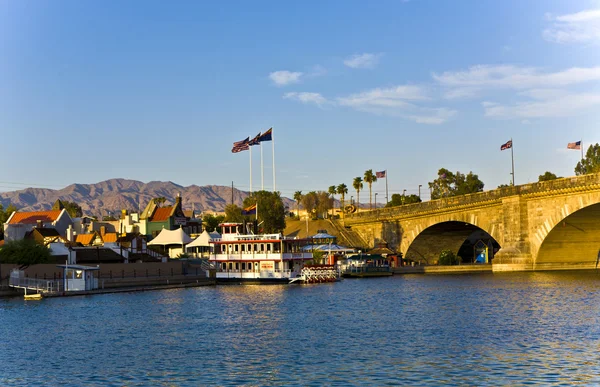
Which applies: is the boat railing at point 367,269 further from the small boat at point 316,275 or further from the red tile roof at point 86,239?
the red tile roof at point 86,239

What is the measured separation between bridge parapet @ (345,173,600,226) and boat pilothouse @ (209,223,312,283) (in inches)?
1222

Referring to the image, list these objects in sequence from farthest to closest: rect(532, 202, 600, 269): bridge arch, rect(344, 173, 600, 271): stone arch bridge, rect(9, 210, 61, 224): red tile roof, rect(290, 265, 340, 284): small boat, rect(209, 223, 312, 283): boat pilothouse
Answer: rect(9, 210, 61, 224): red tile roof, rect(290, 265, 340, 284): small boat, rect(532, 202, 600, 269): bridge arch, rect(344, 173, 600, 271): stone arch bridge, rect(209, 223, 312, 283): boat pilothouse

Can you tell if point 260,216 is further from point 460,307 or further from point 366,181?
point 460,307

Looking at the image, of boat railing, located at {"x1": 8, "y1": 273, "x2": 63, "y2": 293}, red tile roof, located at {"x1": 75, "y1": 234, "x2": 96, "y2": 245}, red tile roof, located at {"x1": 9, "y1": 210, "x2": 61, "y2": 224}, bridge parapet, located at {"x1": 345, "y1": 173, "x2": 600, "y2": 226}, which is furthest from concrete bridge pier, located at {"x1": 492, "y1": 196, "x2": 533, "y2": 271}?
red tile roof, located at {"x1": 9, "y1": 210, "x2": 61, "y2": 224}

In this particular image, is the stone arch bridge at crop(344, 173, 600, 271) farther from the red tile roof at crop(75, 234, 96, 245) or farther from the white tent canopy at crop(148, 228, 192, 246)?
the red tile roof at crop(75, 234, 96, 245)

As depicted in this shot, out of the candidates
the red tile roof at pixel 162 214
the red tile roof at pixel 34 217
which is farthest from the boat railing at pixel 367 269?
the red tile roof at pixel 34 217

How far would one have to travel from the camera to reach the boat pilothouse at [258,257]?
93875mm

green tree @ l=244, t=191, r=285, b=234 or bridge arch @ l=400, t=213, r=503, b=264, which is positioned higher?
green tree @ l=244, t=191, r=285, b=234

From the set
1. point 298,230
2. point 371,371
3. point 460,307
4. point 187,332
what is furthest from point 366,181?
point 371,371

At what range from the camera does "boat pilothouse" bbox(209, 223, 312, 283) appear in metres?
93.9

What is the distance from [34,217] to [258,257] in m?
74.0

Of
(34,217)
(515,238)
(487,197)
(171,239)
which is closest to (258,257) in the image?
(171,239)

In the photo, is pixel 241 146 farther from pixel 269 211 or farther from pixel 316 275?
pixel 269 211

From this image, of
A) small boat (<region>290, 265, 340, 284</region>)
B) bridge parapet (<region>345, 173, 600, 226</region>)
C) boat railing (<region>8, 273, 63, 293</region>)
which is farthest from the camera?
small boat (<region>290, 265, 340, 284</region>)
